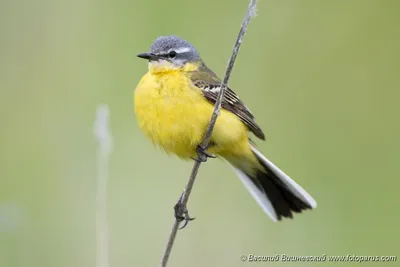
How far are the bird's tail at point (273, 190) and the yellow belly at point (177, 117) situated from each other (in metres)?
0.43

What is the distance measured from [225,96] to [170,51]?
0.54m

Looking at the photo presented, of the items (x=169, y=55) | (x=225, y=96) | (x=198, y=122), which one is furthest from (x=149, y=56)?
(x=198, y=122)

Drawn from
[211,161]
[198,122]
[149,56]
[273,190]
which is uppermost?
[149,56]

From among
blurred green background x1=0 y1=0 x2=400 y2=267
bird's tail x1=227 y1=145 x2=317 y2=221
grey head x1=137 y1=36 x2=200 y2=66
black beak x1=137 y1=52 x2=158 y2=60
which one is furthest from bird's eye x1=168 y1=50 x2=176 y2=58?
blurred green background x1=0 y1=0 x2=400 y2=267

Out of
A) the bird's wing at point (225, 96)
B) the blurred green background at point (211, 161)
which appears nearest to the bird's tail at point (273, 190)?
the bird's wing at point (225, 96)

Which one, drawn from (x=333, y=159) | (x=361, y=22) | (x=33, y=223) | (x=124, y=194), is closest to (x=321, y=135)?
(x=333, y=159)

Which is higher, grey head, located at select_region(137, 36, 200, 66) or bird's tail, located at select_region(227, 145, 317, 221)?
grey head, located at select_region(137, 36, 200, 66)

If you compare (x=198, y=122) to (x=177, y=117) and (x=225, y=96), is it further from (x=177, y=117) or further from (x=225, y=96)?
(x=225, y=96)

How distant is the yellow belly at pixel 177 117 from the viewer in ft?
15.3

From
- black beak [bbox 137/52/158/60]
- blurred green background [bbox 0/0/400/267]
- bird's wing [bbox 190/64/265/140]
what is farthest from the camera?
blurred green background [bbox 0/0/400/267]

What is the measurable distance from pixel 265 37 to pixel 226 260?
237 cm

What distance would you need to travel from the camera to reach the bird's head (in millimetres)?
5066

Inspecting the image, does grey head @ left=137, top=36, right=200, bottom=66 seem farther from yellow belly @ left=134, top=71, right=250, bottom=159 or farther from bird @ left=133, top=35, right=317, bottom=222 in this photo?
yellow belly @ left=134, top=71, right=250, bottom=159

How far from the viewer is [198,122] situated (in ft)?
15.3
